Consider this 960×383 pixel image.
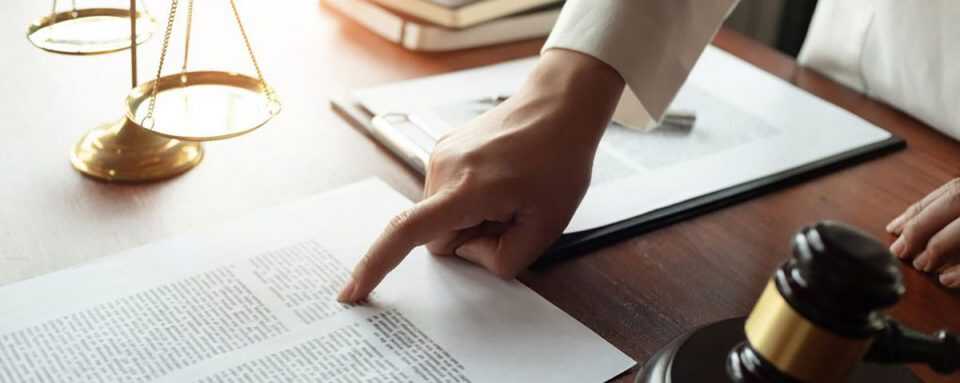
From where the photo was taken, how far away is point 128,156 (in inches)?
37.8

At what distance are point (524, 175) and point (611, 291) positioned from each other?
12 centimetres

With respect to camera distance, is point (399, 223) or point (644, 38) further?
point (644, 38)

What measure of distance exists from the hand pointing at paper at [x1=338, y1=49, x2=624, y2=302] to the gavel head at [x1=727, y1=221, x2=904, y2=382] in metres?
0.32

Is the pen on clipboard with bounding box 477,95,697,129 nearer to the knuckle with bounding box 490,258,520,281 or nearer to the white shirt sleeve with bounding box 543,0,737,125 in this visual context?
the white shirt sleeve with bounding box 543,0,737,125

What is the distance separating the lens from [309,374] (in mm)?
726

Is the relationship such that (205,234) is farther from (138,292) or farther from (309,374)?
(309,374)

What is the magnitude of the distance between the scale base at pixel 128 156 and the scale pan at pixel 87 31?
0.08 m

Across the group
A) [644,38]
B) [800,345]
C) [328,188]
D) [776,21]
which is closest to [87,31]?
[328,188]

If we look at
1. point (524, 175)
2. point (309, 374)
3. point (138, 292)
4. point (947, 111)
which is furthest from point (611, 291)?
point (947, 111)

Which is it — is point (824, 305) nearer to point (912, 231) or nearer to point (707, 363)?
point (707, 363)

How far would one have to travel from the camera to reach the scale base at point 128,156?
95cm

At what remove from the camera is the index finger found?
2.66ft

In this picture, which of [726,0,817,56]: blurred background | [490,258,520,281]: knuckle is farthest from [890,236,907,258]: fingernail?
[726,0,817,56]: blurred background

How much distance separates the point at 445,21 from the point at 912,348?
0.84m
